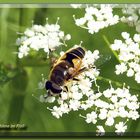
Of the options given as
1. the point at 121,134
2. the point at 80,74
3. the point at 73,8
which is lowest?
the point at 121,134

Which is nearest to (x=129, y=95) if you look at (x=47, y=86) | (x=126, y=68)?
(x=126, y=68)

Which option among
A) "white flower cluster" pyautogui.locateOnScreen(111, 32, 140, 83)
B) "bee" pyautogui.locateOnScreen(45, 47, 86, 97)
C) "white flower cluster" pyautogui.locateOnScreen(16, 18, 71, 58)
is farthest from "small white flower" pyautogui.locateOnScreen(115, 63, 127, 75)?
"white flower cluster" pyautogui.locateOnScreen(16, 18, 71, 58)

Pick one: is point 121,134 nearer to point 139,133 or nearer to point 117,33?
point 139,133

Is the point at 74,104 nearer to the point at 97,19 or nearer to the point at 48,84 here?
the point at 48,84

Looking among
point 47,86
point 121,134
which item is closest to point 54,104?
point 47,86

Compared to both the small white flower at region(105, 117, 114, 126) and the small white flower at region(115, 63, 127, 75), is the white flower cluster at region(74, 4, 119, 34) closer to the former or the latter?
the small white flower at region(115, 63, 127, 75)

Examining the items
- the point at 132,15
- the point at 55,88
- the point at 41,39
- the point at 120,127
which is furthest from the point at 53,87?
the point at 132,15

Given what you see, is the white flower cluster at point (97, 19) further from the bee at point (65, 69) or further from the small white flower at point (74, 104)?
the small white flower at point (74, 104)

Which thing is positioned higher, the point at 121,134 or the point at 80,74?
the point at 80,74
